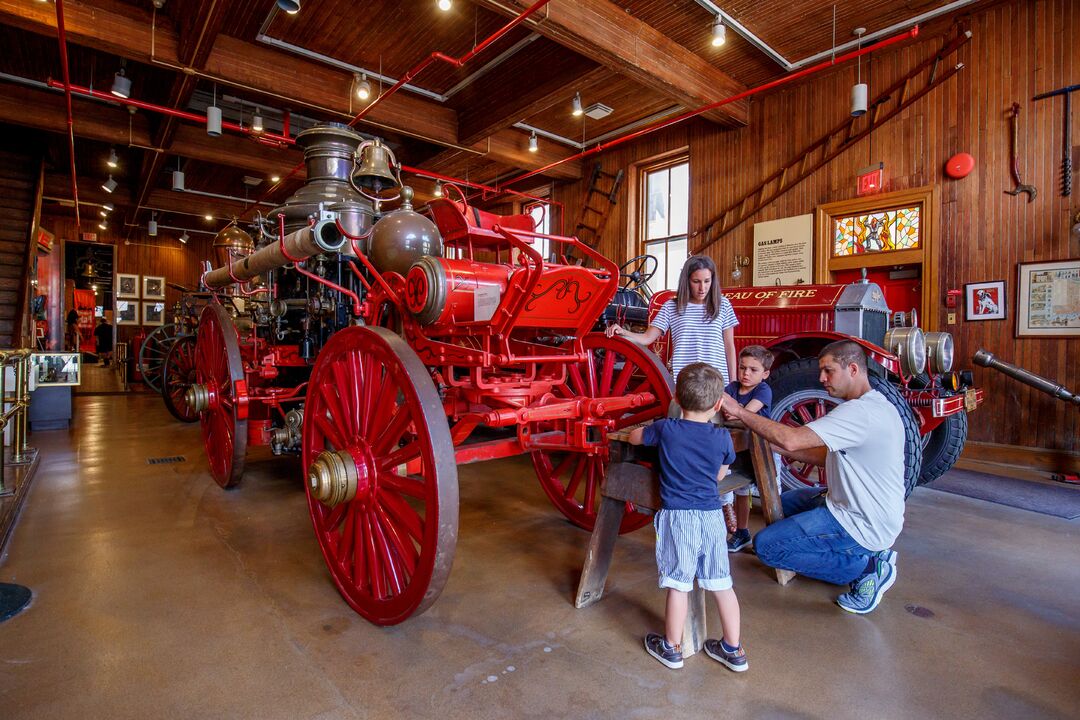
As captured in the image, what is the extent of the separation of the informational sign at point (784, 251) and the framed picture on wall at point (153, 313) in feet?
48.7

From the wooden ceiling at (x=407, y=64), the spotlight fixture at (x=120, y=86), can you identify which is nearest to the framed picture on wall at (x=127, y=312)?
the wooden ceiling at (x=407, y=64)

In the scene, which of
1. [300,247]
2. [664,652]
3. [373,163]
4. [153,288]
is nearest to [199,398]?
[300,247]

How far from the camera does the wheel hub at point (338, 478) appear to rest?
199 cm

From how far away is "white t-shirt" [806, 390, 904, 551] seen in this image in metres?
2.11

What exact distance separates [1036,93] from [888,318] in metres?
2.80

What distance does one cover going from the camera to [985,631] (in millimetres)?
2115

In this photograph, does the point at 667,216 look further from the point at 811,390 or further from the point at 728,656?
the point at 728,656

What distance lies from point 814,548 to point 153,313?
17293 mm

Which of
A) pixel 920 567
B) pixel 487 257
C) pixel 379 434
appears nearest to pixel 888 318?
pixel 920 567

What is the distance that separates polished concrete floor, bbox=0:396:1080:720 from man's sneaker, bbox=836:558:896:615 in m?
0.05

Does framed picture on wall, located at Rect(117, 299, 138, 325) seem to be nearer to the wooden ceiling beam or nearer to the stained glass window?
the wooden ceiling beam

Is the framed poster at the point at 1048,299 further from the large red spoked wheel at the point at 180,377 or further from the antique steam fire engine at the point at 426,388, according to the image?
the large red spoked wheel at the point at 180,377

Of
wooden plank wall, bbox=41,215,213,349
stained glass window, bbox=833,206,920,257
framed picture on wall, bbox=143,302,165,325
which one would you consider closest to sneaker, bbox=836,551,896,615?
stained glass window, bbox=833,206,920,257

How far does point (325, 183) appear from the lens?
4.27m
